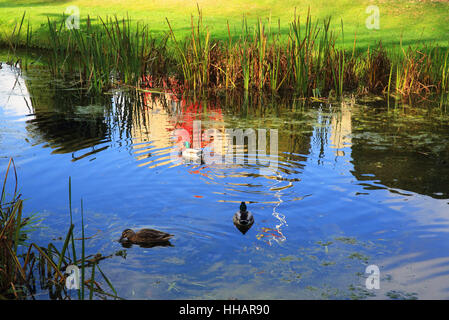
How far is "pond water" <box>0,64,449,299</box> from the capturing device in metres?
4.71

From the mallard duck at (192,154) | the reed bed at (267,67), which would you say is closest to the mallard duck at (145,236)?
the mallard duck at (192,154)

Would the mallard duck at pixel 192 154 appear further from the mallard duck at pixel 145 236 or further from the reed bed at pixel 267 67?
the reed bed at pixel 267 67

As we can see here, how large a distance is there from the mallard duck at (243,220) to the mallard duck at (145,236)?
768 mm

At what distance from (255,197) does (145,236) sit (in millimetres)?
1794

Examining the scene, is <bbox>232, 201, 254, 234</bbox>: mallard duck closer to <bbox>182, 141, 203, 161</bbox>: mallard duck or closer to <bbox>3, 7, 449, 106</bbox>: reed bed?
<bbox>182, 141, 203, 161</bbox>: mallard duck

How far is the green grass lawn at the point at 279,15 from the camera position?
739 inches

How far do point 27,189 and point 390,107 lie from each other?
8533 millimetres

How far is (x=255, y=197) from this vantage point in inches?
257

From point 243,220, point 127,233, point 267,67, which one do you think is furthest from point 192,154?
point 267,67

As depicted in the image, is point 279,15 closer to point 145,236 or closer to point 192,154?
point 192,154

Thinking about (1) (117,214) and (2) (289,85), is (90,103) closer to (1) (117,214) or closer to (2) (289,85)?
(2) (289,85)

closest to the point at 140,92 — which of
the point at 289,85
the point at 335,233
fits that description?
the point at 289,85

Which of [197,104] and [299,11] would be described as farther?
[299,11]

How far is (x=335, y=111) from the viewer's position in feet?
38.6
